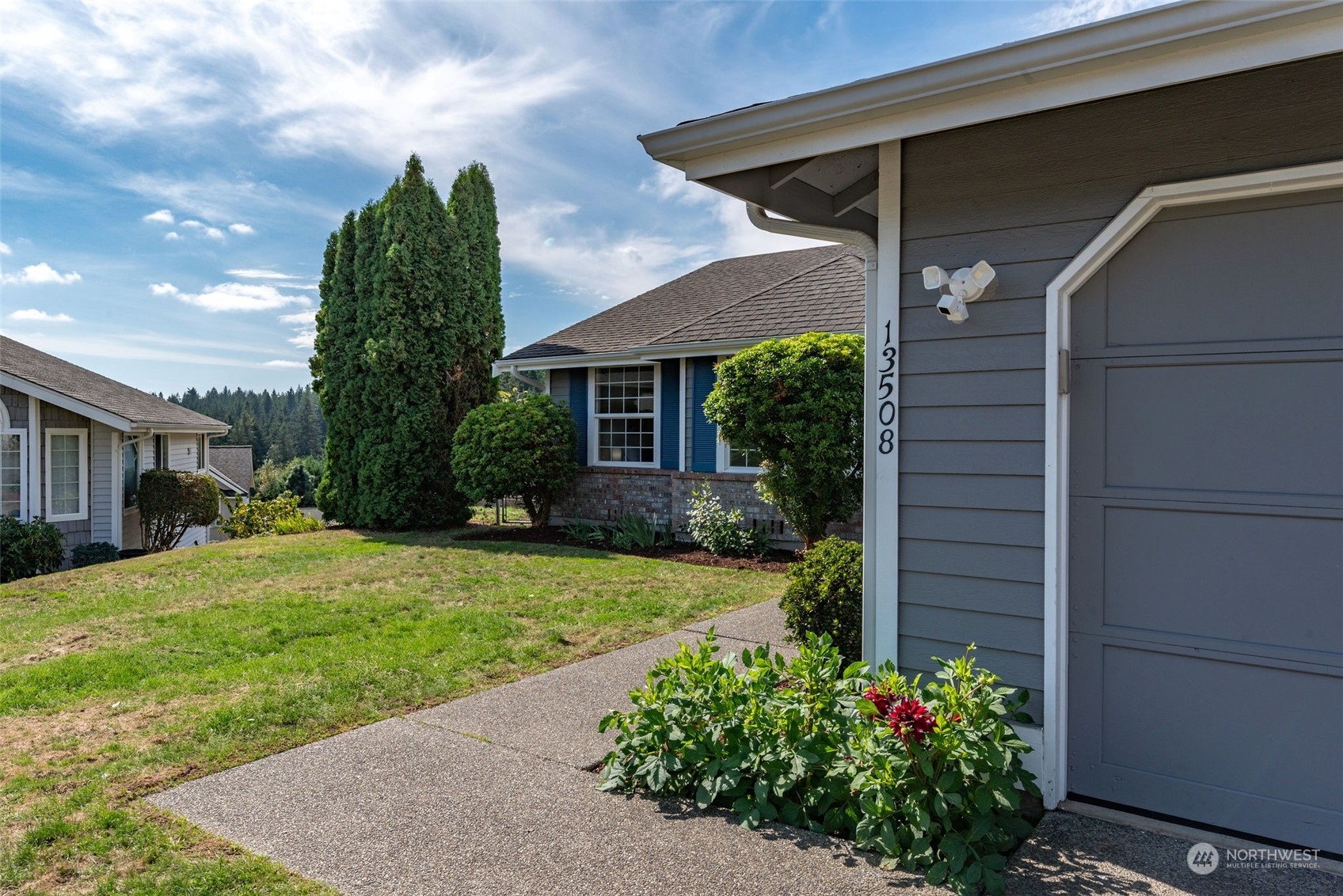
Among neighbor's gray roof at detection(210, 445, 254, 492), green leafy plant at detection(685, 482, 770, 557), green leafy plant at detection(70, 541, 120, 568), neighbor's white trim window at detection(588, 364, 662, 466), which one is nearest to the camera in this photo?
green leafy plant at detection(685, 482, 770, 557)

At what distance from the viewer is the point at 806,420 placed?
8062 millimetres

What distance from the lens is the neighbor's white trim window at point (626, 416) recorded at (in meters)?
11.8

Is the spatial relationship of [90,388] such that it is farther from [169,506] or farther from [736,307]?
[736,307]

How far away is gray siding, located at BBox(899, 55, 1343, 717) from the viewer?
2670 millimetres

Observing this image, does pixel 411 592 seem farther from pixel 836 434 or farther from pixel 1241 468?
pixel 1241 468

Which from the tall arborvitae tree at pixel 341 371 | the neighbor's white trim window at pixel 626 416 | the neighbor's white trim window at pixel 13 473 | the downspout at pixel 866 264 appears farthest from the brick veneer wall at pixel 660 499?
the neighbor's white trim window at pixel 13 473

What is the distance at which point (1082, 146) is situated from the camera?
2895 millimetres

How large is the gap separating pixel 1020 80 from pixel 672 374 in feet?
29.2

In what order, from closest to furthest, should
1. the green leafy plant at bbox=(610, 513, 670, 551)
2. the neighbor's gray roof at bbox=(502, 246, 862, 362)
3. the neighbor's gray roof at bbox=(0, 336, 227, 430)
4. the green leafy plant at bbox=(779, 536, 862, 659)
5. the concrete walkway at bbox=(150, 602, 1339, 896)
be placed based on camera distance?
1. the concrete walkway at bbox=(150, 602, 1339, 896)
2. the green leafy plant at bbox=(779, 536, 862, 659)
3. the neighbor's gray roof at bbox=(502, 246, 862, 362)
4. the green leafy plant at bbox=(610, 513, 670, 551)
5. the neighbor's gray roof at bbox=(0, 336, 227, 430)

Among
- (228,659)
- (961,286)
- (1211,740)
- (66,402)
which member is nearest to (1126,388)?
(961,286)

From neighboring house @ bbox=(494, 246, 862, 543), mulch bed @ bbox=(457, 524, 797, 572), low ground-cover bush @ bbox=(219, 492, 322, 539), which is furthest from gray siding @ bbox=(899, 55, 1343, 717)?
low ground-cover bush @ bbox=(219, 492, 322, 539)

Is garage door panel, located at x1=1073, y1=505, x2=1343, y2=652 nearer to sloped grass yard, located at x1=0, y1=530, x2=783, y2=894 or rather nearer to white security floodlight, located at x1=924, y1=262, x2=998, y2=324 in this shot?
white security floodlight, located at x1=924, y1=262, x2=998, y2=324

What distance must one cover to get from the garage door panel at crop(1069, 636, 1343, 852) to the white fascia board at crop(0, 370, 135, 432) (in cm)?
1466

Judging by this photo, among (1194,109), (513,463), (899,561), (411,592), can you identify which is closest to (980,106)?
(1194,109)
